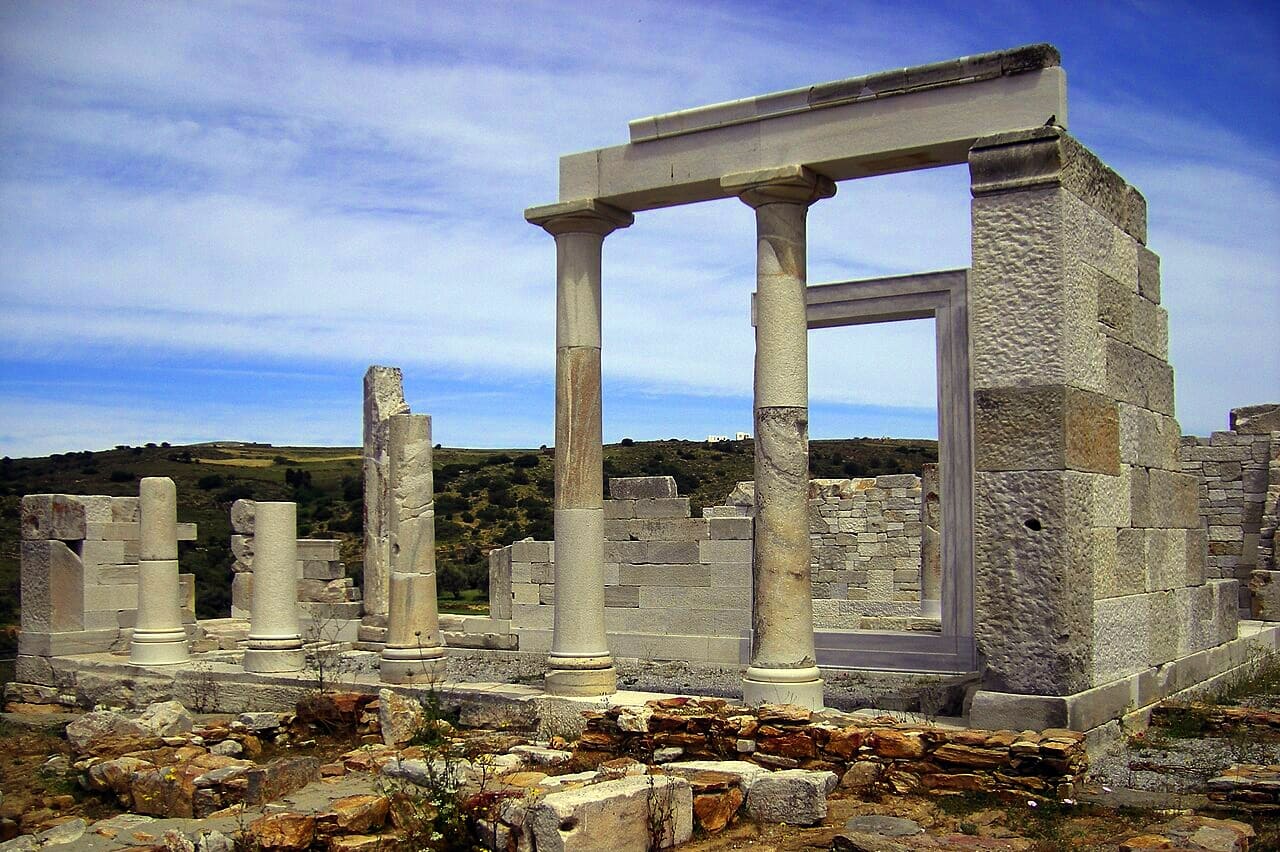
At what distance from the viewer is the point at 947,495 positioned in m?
15.3

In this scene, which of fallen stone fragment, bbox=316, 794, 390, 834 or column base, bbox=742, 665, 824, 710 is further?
column base, bbox=742, 665, 824, 710

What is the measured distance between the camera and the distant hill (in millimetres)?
32781

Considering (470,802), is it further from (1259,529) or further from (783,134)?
(1259,529)

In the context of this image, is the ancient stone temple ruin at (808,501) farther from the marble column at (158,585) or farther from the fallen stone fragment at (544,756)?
the fallen stone fragment at (544,756)

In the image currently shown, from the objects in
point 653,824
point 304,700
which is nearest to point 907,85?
point 653,824

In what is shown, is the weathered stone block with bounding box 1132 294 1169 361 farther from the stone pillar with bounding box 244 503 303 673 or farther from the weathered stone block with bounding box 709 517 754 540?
the stone pillar with bounding box 244 503 303 673

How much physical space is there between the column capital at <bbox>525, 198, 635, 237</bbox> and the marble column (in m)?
7.35

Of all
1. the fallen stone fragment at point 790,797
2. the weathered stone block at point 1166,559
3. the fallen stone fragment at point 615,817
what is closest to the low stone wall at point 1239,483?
the weathered stone block at point 1166,559

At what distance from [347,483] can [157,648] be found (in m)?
30.7

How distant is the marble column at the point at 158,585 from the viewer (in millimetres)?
16125

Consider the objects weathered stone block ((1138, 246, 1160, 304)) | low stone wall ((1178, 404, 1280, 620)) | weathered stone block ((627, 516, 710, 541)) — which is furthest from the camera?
low stone wall ((1178, 404, 1280, 620))

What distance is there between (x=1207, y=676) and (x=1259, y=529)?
9.06m

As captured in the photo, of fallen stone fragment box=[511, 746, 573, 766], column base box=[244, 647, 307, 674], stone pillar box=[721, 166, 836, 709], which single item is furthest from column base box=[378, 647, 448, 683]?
stone pillar box=[721, 166, 836, 709]

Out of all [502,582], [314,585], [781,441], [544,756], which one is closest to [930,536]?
[502,582]
